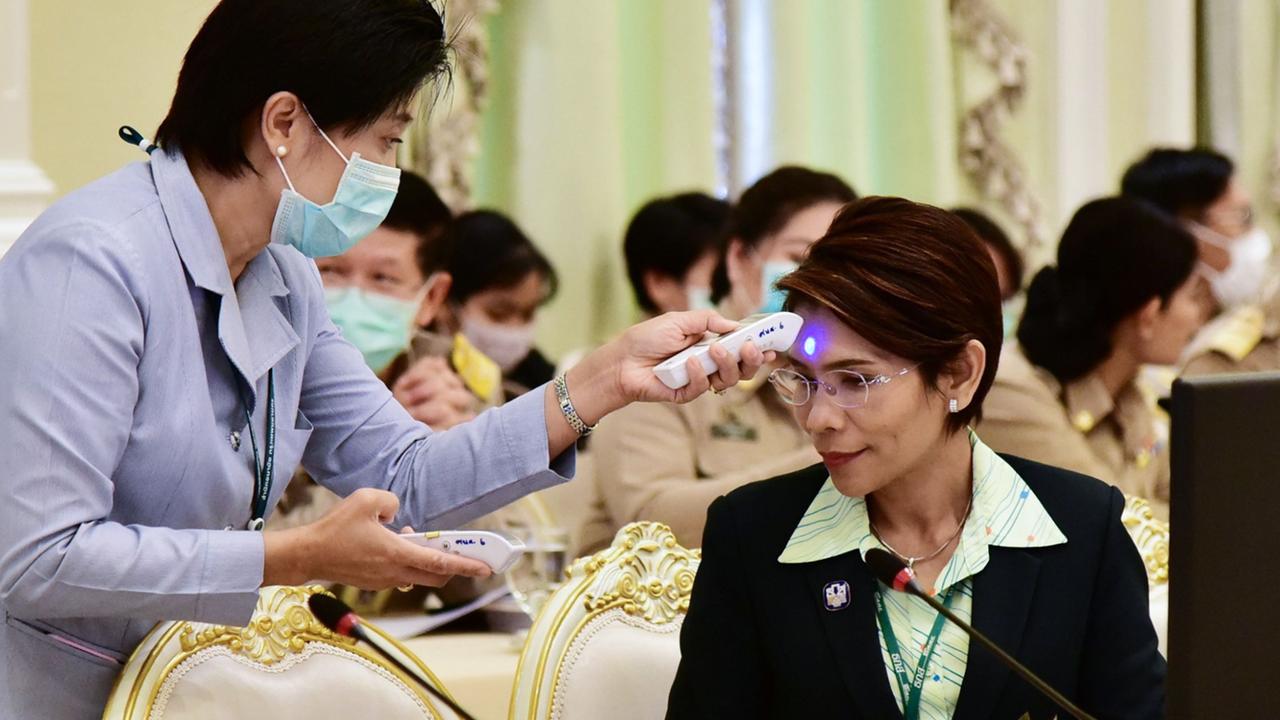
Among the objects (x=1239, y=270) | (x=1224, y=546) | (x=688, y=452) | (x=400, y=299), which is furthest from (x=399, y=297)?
(x=1239, y=270)

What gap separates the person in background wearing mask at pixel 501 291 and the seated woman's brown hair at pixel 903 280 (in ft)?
7.55

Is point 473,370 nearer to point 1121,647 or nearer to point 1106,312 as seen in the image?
point 1106,312

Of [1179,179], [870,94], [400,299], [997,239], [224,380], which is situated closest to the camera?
[224,380]

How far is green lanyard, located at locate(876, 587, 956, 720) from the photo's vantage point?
1857 mm

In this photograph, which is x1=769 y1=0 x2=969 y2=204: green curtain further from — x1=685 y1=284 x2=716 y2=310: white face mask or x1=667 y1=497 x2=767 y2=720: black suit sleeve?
x1=667 y1=497 x2=767 y2=720: black suit sleeve

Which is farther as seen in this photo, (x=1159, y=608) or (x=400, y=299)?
(x=400, y=299)

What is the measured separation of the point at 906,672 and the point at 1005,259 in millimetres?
3036

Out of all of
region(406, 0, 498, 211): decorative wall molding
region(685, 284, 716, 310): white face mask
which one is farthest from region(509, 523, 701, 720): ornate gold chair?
region(685, 284, 716, 310): white face mask

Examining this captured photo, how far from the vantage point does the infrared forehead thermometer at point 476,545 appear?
1.66 meters

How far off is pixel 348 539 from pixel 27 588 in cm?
31

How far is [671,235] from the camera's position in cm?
445

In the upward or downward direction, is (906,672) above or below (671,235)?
above

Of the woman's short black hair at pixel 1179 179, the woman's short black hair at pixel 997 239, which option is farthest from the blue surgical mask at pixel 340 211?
the woman's short black hair at pixel 1179 179

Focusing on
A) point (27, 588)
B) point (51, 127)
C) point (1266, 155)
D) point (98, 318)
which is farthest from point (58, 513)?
point (1266, 155)
